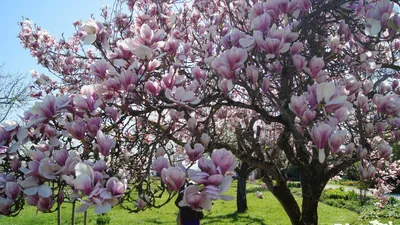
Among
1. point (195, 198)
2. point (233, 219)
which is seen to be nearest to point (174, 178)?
point (195, 198)

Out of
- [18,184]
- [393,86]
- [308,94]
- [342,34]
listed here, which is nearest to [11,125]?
[18,184]

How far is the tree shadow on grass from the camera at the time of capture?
9.70 meters

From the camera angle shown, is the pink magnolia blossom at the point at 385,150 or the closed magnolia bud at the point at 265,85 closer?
the closed magnolia bud at the point at 265,85

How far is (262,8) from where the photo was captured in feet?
5.78

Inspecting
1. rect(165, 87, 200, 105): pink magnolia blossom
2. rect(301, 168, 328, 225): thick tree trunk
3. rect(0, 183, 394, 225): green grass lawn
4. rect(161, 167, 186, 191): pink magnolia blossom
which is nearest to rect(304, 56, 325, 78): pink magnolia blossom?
rect(165, 87, 200, 105): pink magnolia blossom

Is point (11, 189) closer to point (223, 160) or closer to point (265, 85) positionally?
point (223, 160)

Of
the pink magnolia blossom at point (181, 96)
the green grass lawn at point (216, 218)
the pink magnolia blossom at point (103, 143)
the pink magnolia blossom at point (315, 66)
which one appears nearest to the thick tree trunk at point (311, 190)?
the pink magnolia blossom at point (315, 66)

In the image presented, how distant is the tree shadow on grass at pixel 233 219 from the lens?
970 centimetres

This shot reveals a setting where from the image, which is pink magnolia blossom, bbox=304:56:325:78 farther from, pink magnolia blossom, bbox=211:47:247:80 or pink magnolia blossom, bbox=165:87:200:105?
pink magnolia blossom, bbox=165:87:200:105

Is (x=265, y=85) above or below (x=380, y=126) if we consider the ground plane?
above

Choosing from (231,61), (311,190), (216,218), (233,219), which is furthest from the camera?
(216,218)

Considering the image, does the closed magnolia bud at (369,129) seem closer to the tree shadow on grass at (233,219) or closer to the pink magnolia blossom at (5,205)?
the pink magnolia blossom at (5,205)

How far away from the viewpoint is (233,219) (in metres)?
10.2

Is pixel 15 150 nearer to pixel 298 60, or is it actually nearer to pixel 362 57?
pixel 298 60
